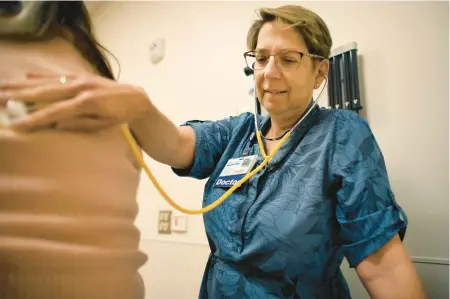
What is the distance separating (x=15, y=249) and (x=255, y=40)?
694 mm

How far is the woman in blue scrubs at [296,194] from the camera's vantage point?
0.54 meters

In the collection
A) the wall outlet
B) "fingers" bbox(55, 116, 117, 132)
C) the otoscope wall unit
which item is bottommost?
the wall outlet

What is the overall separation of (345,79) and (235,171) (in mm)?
578

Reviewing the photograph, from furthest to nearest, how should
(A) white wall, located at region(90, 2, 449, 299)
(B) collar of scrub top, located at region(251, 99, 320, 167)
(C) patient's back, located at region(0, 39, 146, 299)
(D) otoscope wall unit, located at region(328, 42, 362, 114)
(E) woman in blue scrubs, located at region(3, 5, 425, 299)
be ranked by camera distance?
(D) otoscope wall unit, located at region(328, 42, 362, 114) → (A) white wall, located at region(90, 2, 449, 299) → (B) collar of scrub top, located at region(251, 99, 320, 167) → (E) woman in blue scrubs, located at region(3, 5, 425, 299) → (C) patient's back, located at region(0, 39, 146, 299)

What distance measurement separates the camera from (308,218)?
0.56 metres

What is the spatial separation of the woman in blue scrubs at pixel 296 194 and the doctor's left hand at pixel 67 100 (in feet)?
0.34

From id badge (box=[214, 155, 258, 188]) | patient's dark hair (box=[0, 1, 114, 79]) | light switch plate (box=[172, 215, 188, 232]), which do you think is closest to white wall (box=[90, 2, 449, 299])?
light switch plate (box=[172, 215, 188, 232])

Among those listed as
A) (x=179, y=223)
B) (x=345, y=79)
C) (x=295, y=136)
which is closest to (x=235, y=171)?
(x=295, y=136)

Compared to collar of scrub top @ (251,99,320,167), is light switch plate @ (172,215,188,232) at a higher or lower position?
lower

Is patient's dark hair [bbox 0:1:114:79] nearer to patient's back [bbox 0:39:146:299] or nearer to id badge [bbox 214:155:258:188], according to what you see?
patient's back [bbox 0:39:146:299]

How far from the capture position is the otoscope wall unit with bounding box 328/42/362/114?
100 cm

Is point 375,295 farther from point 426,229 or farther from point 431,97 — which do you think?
point 431,97

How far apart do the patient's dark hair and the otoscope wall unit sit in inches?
34.7

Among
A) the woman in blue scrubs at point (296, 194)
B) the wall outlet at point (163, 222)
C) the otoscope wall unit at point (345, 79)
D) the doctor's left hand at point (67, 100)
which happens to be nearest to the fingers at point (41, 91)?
the doctor's left hand at point (67, 100)
